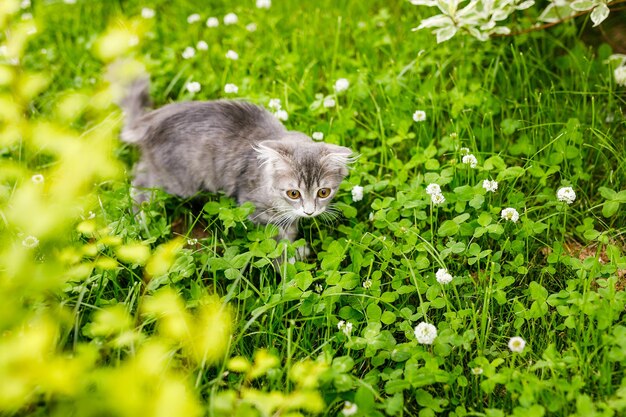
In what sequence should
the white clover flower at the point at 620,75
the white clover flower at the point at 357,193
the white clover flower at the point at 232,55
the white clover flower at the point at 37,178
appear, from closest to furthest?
the white clover flower at the point at 37,178 < the white clover flower at the point at 357,193 < the white clover flower at the point at 620,75 < the white clover flower at the point at 232,55

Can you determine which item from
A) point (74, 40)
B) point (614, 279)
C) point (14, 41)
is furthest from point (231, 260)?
point (74, 40)

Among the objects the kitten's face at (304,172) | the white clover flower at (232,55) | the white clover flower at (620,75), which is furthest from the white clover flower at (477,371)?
the white clover flower at (232,55)

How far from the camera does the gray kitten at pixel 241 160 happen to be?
2545 mm

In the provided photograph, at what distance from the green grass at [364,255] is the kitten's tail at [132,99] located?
13cm

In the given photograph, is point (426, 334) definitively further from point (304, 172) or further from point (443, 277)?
point (304, 172)

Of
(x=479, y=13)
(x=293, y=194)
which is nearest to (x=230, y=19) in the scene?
(x=479, y=13)

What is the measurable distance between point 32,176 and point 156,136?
0.69m

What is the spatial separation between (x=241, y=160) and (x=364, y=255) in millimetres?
827

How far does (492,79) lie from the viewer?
130 inches

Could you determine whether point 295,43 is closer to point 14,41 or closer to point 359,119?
point 359,119

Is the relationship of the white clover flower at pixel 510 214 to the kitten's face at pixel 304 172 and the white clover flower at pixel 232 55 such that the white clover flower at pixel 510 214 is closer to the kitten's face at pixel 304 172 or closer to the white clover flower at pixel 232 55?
the kitten's face at pixel 304 172

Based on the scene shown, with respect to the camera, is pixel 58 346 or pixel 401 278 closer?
pixel 58 346

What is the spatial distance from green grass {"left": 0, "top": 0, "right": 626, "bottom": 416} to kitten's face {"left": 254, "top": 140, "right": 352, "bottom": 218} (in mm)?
192

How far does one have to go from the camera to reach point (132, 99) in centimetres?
327
